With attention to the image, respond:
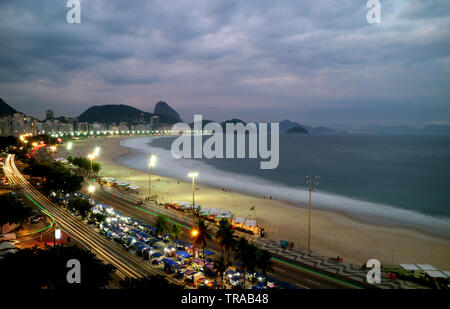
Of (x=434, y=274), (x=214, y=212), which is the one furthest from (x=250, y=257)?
(x=214, y=212)

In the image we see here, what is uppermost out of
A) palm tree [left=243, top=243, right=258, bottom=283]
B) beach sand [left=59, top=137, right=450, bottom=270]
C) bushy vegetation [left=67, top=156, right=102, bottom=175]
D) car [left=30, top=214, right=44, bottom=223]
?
bushy vegetation [left=67, top=156, right=102, bottom=175]

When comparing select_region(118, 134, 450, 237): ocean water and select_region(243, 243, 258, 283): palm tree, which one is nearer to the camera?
select_region(243, 243, 258, 283): palm tree

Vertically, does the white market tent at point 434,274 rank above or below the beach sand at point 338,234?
above

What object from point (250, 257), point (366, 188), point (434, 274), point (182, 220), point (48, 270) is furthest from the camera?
point (366, 188)

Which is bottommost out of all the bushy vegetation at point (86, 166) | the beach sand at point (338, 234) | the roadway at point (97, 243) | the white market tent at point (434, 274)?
the beach sand at point (338, 234)

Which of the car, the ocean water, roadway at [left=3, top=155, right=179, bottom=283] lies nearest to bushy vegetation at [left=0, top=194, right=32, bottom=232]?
the car

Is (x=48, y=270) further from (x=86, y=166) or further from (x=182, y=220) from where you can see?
(x=86, y=166)

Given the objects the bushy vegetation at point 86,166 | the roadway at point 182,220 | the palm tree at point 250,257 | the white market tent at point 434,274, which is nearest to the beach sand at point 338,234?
the white market tent at point 434,274

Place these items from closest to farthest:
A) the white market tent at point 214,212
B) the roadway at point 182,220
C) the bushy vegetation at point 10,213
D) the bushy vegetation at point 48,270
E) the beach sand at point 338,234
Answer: the bushy vegetation at point 48,270, the roadway at point 182,220, the bushy vegetation at point 10,213, the beach sand at point 338,234, the white market tent at point 214,212

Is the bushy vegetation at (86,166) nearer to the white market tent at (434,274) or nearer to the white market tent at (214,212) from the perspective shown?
the white market tent at (214,212)

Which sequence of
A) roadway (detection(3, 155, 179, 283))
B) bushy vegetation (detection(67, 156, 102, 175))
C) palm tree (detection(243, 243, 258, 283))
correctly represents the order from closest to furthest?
palm tree (detection(243, 243, 258, 283))
roadway (detection(3, 155, 179, 283))
bushy vegetation (detection(67, 156, 102, 175))

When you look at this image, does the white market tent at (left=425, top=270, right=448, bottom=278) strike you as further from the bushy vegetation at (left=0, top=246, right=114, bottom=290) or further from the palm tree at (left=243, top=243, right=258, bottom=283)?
the bushy vegetation at (left=0, top=246, right=114, bottom=290)

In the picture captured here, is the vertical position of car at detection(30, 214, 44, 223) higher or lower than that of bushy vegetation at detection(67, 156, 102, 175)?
lower
